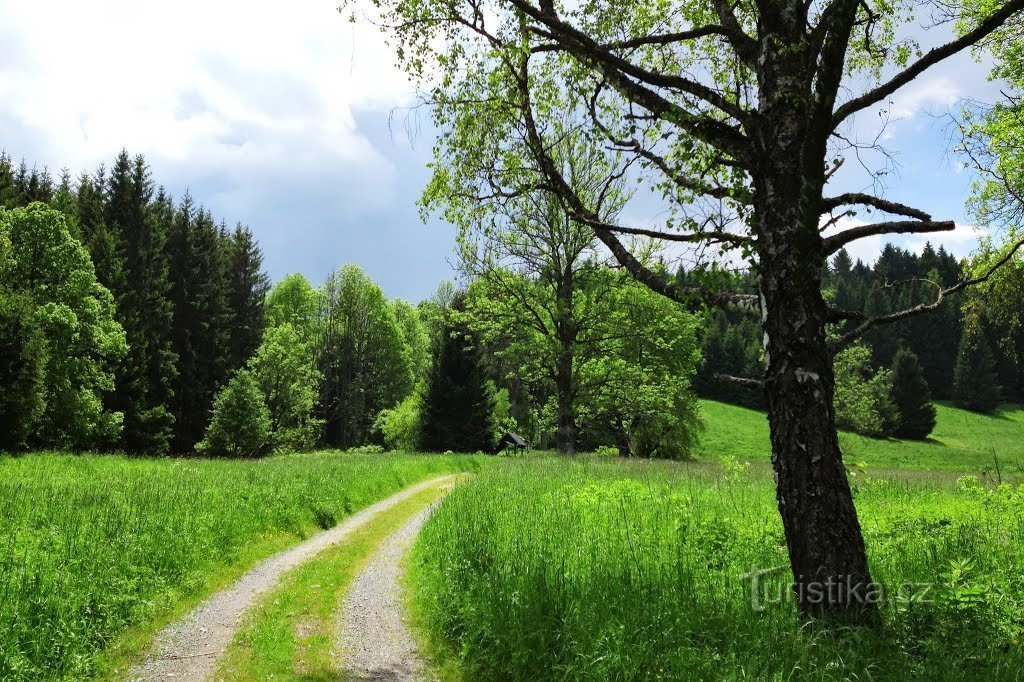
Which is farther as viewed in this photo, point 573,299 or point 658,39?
point 573,299

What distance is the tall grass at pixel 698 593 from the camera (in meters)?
4.20

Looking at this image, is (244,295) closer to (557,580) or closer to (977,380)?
(557,580)

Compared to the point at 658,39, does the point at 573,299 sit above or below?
above

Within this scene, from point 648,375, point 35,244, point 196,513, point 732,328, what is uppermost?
point 732,328

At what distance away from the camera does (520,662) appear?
542cm

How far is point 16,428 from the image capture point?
69.2 ft

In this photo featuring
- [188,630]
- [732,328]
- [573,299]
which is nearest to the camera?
[188,630]

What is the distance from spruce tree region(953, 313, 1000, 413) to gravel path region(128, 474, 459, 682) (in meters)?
91.2

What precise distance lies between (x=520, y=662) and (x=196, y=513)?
8.13 meters

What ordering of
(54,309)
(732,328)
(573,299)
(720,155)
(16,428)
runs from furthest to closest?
1. (732,328)
2. (573,299)
3. (54,309)
4. (16,428)
5. (720,155)

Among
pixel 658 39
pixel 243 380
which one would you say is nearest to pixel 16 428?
pixel 243 380

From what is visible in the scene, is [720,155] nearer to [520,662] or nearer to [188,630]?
[520,662]

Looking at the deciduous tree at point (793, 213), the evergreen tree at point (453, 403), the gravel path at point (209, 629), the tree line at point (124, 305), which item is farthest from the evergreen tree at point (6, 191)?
the deciduous tree at point (793, 213)

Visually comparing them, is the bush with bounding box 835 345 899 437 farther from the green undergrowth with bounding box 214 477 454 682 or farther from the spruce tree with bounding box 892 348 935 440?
the green undergrowth with bounding box 214 477 454 682
